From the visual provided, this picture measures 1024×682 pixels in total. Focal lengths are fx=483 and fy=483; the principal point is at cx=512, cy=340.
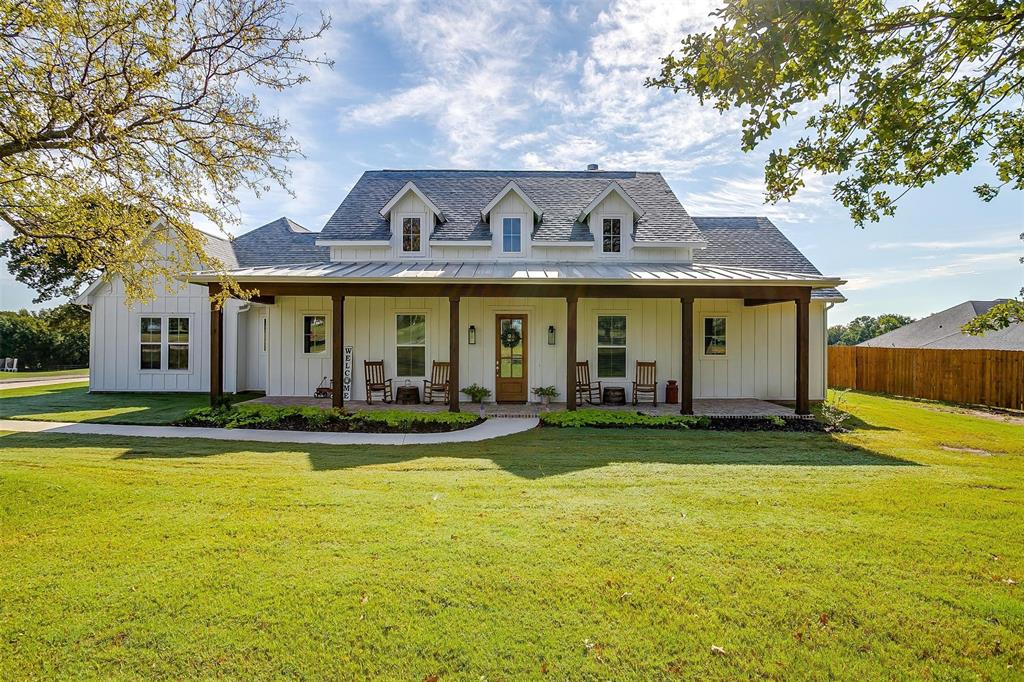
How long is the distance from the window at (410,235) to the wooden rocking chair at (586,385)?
18.7 ft

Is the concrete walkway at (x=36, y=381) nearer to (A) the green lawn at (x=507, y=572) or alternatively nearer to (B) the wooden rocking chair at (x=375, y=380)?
(B) the wooden rocking chair at (x=375, y=380)

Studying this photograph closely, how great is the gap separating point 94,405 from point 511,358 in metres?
10.5

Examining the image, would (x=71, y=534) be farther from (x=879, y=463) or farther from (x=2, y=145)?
(x=879, y=463)

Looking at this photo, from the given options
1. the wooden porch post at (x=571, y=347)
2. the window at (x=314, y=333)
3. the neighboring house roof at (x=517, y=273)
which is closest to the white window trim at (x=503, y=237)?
the neighboring house roof at (x=517, y=273)

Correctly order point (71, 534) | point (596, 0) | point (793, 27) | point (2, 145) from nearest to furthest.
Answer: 1. point (793, 27)
2. point (71, 534)
3. point (2, 145)
4. point (596, 0)

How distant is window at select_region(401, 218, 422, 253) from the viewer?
13859 mm

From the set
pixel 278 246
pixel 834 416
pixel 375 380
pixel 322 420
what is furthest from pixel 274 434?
pixel 834 416

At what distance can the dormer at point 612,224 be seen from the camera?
45.3 feet

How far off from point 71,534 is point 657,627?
4798 mm

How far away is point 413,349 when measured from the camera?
1301 cm

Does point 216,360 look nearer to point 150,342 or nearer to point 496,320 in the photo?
point 150,342

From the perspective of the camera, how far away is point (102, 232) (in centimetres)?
585

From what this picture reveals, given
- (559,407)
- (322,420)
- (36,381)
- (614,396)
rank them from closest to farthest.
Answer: (322,420)
(559,407)
(614,396)
(36,381)

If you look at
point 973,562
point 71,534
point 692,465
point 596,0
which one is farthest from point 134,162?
point 973,562
